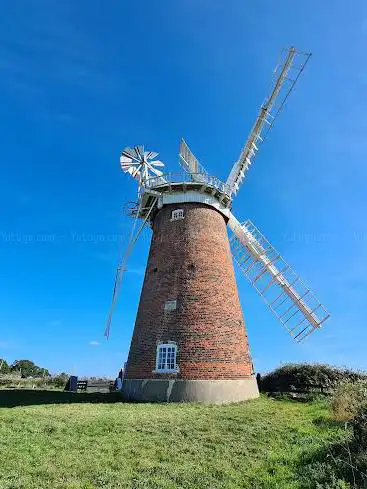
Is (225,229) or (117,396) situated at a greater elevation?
(225,229)

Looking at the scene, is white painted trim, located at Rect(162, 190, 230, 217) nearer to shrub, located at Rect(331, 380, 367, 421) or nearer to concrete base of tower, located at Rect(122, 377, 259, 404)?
concrete base of tower, located at Rect(122, 377, 259, 404)

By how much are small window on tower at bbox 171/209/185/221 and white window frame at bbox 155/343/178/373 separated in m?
6.87

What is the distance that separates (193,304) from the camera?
57.9ft

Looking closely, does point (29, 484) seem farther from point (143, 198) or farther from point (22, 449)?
point (143, 198)

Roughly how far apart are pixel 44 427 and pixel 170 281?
901cm

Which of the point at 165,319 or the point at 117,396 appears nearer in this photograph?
the point at 165,319

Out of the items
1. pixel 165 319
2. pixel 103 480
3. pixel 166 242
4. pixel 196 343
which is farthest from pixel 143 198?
pixel 103 480

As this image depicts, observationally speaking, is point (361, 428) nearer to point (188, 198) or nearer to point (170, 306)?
point (170, 306)

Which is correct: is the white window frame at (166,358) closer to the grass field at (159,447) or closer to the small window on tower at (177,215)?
the grass field at (159,447)

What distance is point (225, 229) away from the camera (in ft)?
71.2

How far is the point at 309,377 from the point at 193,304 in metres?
7.03

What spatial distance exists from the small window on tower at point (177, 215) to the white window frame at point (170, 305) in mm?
4796

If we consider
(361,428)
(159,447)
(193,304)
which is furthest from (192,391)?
(361,428)

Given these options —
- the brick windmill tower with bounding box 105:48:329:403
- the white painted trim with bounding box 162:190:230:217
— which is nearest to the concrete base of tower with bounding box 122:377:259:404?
the brick windmill tower with bounding box 105:48:329:403
